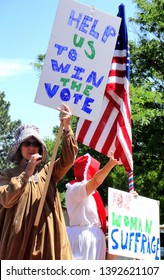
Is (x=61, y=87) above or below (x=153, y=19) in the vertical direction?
below

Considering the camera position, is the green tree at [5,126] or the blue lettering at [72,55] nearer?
the blue lettering at [72,55]

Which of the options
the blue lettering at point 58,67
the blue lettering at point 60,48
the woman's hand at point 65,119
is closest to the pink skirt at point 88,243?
the woman's hand at point 65,119

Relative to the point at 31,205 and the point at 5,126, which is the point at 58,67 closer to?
the point at 31,205

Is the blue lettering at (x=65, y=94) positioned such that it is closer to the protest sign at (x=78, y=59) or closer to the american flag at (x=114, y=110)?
the protest sign at (x=78, y=59)

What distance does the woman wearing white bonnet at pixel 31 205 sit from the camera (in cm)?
420

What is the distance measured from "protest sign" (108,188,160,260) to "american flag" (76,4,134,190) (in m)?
0.84

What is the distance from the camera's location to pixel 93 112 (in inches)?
185

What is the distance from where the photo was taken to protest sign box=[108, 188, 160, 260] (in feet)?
17.8

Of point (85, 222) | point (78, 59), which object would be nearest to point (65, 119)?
point (78, 59)

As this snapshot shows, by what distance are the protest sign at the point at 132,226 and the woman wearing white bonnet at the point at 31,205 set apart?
1.11 meters

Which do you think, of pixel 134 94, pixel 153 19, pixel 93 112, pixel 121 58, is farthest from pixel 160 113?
pixel 93 112

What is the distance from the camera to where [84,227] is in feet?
19.0
